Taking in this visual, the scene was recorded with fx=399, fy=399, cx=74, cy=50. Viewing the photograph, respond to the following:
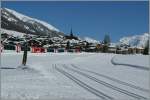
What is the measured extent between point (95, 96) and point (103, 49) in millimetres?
174359

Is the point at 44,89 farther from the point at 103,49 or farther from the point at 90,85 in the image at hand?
the point at 103,49

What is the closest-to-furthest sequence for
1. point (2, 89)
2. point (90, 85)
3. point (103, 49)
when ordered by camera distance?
point (2, 89)
point (90, 85)
point (103, 49)

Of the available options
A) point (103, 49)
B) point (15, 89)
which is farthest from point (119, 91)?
point (103, 49)

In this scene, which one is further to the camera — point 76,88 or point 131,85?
point 131,85

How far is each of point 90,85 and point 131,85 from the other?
1.69 metres

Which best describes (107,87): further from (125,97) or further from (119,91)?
(125,97)

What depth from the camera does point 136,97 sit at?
40.7 ft

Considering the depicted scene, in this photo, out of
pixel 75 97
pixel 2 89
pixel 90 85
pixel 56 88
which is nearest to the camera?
pixel 75 97

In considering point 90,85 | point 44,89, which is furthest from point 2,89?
point 90,85

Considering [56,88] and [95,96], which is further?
[56,88]

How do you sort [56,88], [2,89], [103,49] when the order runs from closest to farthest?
[2,89] → [56,88] → [103,49]

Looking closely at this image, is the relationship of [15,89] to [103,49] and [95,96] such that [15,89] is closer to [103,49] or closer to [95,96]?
[95,96]

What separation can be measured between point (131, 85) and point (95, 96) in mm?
3853

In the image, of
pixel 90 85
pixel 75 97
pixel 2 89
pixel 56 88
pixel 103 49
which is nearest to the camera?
pixel 75 97
